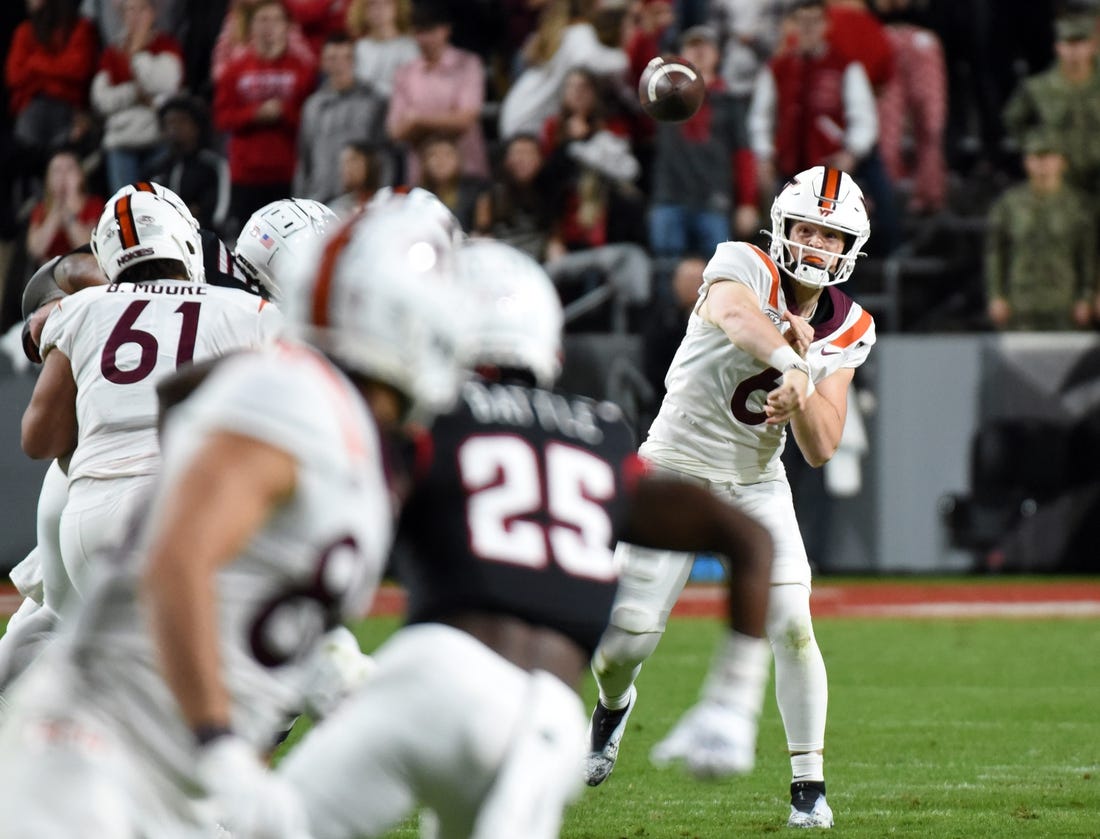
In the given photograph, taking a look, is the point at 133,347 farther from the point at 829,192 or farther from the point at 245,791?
the point at 245,791

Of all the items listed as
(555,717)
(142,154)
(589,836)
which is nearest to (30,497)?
(142,154)

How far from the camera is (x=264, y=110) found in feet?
39.8

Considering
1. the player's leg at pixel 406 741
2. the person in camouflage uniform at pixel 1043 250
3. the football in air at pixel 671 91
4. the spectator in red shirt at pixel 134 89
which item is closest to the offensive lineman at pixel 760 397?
the football in air at pixel 671 91

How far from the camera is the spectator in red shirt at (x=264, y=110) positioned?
12.2m

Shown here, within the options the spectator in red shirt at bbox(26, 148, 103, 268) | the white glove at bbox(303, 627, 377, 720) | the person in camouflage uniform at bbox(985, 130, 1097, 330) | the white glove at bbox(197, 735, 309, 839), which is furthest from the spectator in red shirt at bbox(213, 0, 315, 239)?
the white glove at bbox(197, 735, 309, 839)

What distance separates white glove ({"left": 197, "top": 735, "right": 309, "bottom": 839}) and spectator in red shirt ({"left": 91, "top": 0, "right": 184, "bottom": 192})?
34.4 feet

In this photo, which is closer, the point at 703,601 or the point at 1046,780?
the point at 1046,780

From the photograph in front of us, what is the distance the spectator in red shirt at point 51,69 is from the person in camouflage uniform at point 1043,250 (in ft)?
21.6

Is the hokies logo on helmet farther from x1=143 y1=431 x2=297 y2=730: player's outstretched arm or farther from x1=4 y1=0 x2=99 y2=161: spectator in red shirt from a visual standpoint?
x1=4 y1=0 x2=99 y2=161: spectator in red shirt

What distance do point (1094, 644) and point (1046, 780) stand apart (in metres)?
3.61

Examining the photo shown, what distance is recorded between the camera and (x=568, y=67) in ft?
39.7

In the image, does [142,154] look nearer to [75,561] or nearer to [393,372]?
[75,561]

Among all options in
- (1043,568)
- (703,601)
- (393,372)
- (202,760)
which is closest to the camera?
(202,760)

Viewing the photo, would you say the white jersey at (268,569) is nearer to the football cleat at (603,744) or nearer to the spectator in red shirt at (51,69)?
the football cleat at (603,744)
